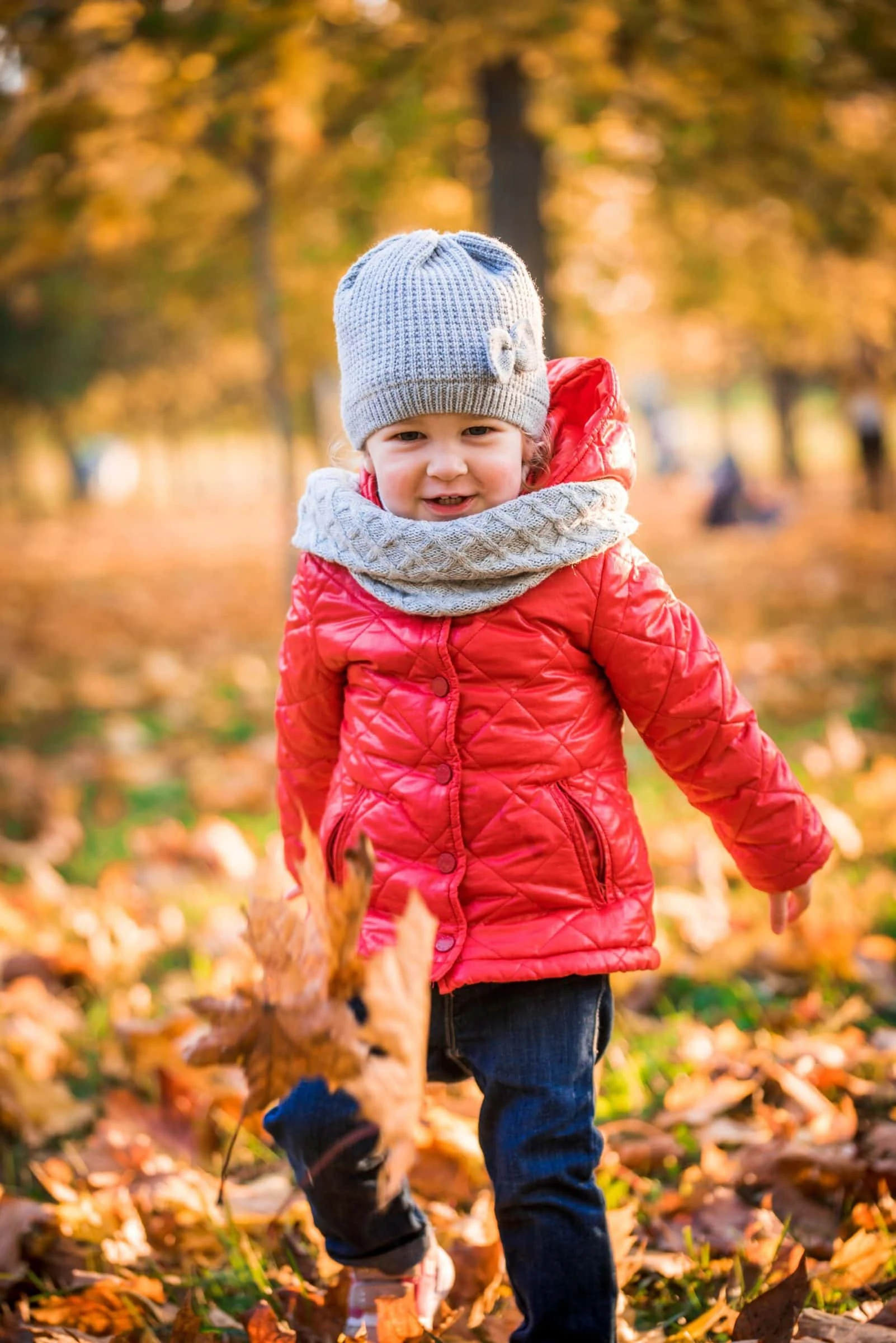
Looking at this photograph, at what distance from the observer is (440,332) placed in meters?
1.88

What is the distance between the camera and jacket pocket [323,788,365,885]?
77.8 inches

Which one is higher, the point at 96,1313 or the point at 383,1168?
the point at 383,1168

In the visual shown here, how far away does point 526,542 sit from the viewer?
186cm

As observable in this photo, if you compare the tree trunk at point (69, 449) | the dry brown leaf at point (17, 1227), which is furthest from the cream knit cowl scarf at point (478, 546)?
the tree trunk at point (69, 449)

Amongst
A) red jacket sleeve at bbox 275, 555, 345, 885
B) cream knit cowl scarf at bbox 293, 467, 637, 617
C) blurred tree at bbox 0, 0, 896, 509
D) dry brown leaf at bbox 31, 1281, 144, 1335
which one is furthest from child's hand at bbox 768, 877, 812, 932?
blurred tree at bbox 0, 0, 896, 509

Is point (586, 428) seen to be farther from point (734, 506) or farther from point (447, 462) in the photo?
point (734, 506)

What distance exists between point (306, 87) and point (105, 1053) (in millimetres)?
4232

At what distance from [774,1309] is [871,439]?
14148 millimetres

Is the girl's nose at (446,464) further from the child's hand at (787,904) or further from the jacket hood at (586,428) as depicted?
the child's hand at (787,904)

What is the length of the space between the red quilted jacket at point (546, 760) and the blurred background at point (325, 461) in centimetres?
62

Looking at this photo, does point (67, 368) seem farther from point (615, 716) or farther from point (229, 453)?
point (229, 453)

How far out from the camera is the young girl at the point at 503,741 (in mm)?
1832

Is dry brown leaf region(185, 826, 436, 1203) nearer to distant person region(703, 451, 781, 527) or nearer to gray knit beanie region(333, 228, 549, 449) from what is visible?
gray knit beanie region(333, 228, 549, 449)

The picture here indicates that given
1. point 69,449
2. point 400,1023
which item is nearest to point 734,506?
point 400,1023
